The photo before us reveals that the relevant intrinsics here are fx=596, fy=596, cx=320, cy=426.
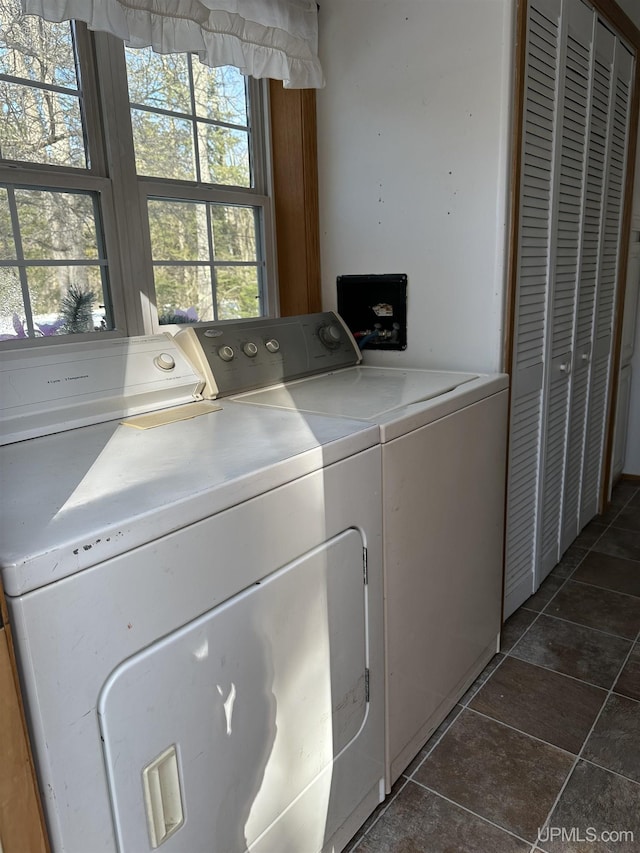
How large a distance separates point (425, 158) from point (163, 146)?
0.85 meters

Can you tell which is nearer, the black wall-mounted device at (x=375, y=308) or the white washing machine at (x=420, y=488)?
the white washing machine at (x=420, y=488)

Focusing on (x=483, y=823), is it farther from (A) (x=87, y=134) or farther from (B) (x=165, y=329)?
(A) (x=87, y=134)

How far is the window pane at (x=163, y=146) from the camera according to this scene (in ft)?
6.04

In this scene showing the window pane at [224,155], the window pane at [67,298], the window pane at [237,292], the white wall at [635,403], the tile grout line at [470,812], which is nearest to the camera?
the tile grout line at [470,812]

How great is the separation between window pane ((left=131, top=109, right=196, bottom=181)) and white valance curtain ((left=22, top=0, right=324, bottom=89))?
0.79 ft

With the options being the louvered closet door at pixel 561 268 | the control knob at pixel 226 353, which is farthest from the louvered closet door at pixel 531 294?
the control knob at pixel 226 353

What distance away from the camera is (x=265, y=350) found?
72.9 inches

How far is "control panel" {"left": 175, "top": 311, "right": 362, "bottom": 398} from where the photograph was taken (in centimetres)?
170

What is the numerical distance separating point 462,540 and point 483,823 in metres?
0.71

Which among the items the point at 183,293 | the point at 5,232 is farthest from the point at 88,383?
→ the point at 183,293

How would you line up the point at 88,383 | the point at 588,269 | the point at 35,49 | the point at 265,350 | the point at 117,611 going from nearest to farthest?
1. the point at 117,611
2. the point at 88,383
3. the point at 35,49
4. the point at 265,350
5. the point at 588,269

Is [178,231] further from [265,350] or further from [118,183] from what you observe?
[265,350]

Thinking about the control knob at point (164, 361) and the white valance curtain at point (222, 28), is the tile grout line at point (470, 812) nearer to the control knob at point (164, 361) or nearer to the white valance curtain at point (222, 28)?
the control knob at point (164, 361)

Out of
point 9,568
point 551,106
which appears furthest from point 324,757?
point 551,106
